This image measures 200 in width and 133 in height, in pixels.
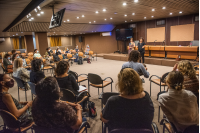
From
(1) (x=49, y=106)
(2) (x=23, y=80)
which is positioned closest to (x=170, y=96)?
(1) (x=49, y=106)

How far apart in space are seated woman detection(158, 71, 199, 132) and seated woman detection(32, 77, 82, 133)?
1122mm

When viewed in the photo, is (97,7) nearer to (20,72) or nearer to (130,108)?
(20,72)

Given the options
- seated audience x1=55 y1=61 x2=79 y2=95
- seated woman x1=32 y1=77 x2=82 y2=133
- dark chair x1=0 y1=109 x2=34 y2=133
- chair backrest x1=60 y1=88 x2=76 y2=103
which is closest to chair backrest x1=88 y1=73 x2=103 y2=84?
seated audience x1=55 y1=61 x2=79 y2=95

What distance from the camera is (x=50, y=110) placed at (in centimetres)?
132

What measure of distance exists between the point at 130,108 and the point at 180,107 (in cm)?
63

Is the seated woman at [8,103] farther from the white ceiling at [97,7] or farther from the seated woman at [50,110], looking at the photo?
the white ceiling at [97,7]

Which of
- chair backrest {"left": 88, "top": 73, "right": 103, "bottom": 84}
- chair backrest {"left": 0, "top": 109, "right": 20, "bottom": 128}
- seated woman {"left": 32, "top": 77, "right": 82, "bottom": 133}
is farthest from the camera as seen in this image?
chair backrest {"left": 88, "top": 73, "right": 103, "bottom": 84}

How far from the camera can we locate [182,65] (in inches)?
92.8

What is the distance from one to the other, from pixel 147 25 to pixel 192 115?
10997mm

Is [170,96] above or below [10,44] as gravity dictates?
below

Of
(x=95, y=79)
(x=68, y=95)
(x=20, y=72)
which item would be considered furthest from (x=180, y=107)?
(x=20, y=72)

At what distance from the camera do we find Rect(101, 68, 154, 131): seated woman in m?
1.39

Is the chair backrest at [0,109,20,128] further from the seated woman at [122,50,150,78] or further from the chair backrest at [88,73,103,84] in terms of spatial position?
the seated woman at [122,50,150,78]

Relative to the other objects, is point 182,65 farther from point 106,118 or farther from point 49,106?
point 49,106
